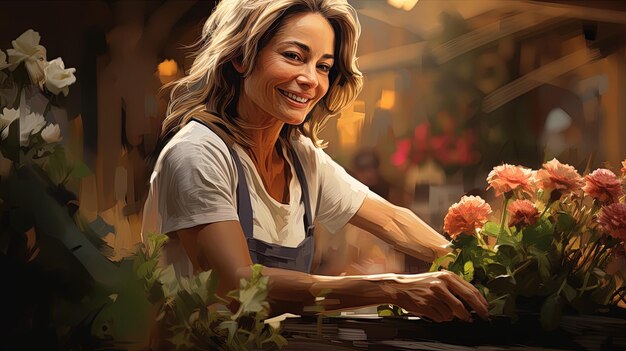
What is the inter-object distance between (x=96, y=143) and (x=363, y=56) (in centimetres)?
48

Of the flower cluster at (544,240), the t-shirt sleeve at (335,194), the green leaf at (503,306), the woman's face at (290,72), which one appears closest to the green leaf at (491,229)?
the flower cluster at (544,240)

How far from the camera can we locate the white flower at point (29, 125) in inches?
57.7

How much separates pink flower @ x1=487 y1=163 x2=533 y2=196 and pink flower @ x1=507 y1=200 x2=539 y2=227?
0.12 feet

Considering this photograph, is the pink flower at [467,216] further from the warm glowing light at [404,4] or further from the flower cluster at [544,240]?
the warm glowing light at [404,4]

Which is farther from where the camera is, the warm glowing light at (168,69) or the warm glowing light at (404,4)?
the warm glowing light at (404,4)

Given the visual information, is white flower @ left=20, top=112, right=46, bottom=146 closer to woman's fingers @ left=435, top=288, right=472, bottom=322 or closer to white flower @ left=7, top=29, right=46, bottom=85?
white flower @ left=7, top=29, right=46, bottom=85

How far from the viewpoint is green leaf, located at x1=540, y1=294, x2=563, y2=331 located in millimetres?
1557

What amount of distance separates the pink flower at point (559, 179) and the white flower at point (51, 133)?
2.53ft

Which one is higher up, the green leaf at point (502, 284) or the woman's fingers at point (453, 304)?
the green leaf at point (502, 284)

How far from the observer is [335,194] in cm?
175

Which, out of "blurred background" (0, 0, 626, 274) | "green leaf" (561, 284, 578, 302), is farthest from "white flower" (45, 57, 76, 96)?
"green leaf" (561, 284, 578, 302)

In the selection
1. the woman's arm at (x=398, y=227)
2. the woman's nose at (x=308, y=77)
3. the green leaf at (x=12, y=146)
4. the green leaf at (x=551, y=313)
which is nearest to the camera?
the green leaf at (x=12, y=146)

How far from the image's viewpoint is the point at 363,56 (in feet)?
5.75

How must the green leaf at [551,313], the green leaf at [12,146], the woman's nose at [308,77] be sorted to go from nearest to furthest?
1. the green leaf at [12,146]
2. the green leaf at [551,313]
3. the woman's nose at [308,77]
